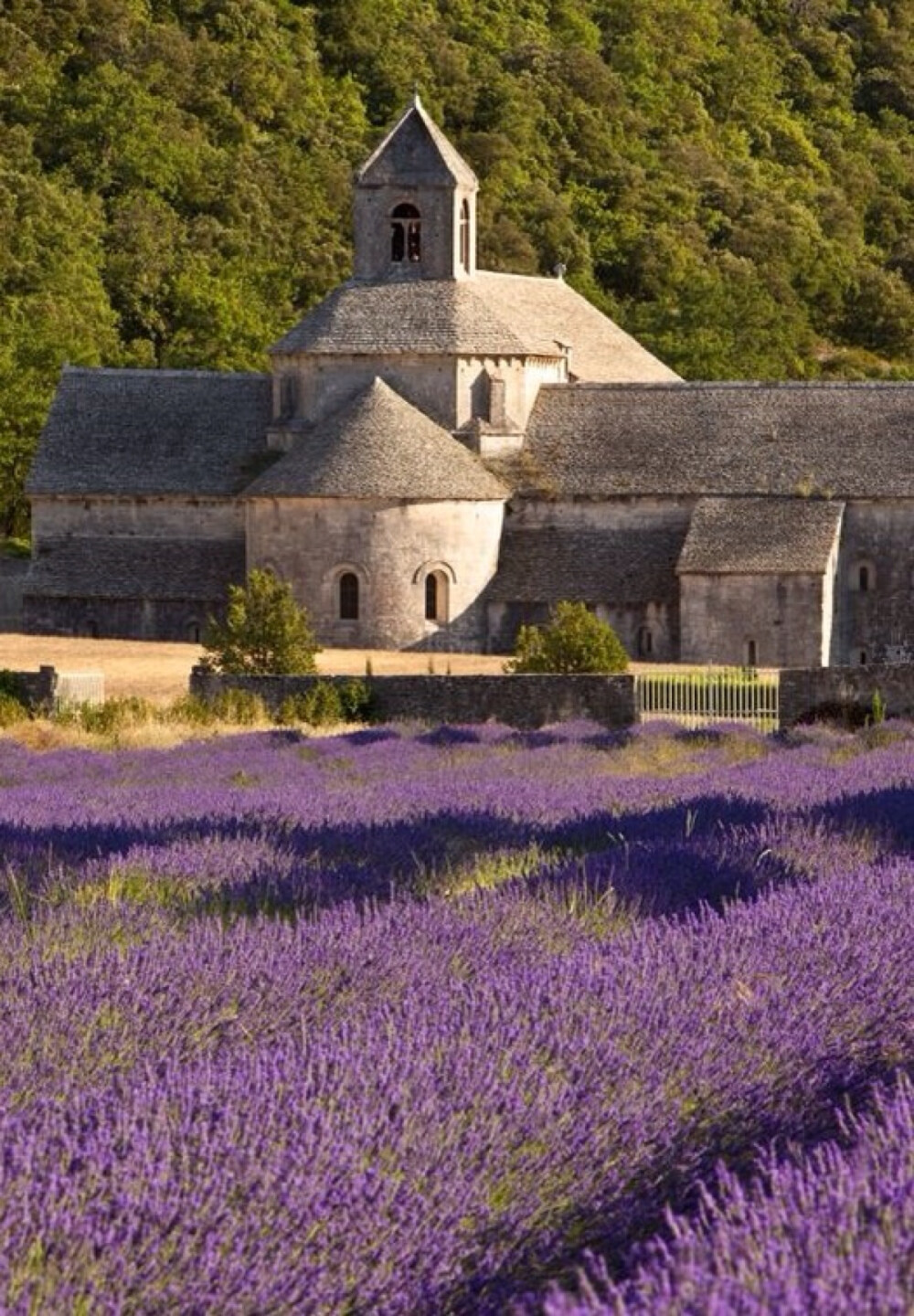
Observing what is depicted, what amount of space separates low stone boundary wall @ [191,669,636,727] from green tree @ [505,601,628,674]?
4.94 m

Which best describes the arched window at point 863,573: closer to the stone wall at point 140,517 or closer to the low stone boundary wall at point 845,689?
the stone wall at point 140,517

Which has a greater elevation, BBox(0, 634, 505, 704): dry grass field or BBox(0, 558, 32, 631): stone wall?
BBox(0, 558, 32, 631): stone wall

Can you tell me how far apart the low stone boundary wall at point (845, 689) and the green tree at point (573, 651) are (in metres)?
6.25

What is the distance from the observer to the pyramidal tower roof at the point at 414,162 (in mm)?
60500

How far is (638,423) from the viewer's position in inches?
2275

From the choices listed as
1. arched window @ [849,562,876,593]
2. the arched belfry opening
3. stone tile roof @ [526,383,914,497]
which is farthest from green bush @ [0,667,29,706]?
the arched belfry opening

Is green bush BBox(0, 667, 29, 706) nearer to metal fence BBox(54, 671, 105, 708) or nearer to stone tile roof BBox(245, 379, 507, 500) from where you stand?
metal fence BBox(54, 671, 105, 708)

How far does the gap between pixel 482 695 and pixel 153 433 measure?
81.6ft

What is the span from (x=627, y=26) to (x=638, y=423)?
106 metres

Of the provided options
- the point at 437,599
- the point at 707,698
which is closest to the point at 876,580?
the point at 437,599

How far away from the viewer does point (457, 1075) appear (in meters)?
7.19

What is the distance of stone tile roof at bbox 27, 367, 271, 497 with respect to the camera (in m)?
58.9

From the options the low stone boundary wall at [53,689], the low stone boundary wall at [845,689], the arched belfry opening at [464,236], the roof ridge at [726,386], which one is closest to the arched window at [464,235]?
the arched belfry opening at [464,236]

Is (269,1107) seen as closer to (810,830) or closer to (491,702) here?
(810,830)
